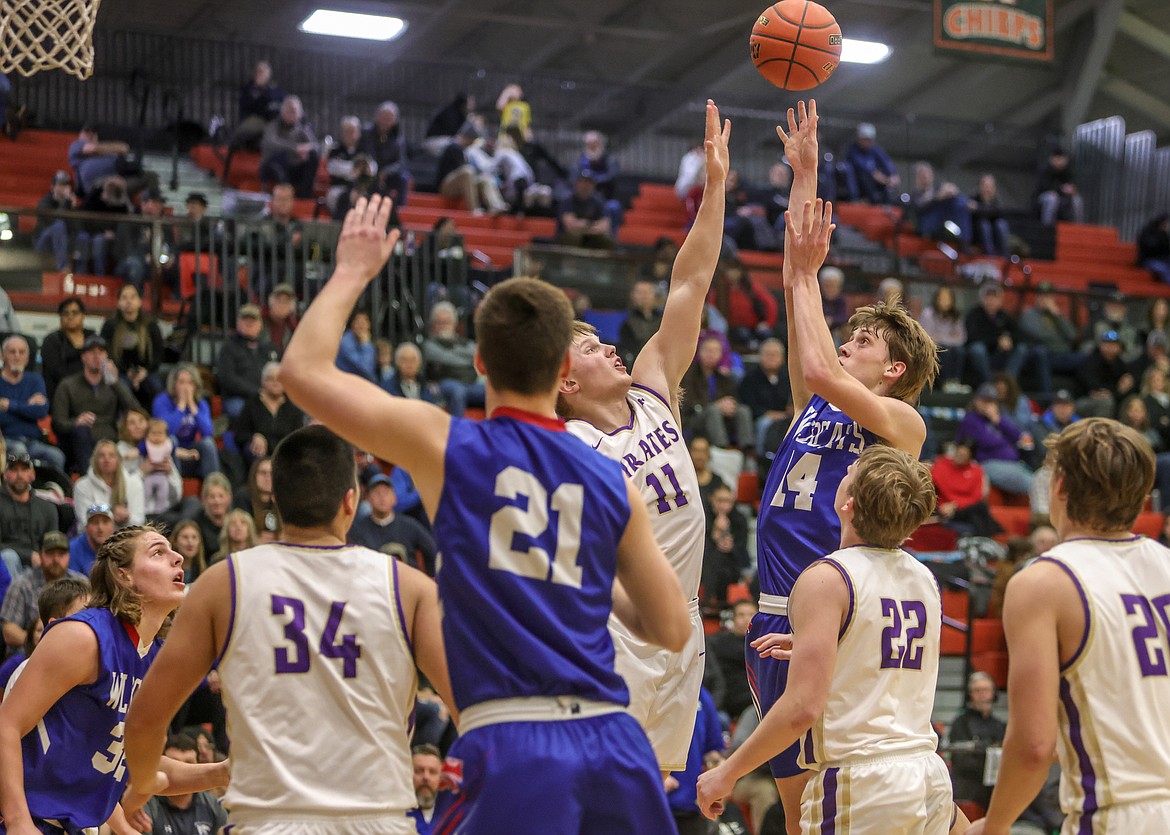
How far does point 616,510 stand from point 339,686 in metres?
0.87

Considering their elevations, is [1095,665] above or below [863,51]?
below

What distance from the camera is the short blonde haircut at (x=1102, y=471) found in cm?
359

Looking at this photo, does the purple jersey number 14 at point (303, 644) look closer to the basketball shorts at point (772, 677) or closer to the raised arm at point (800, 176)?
the basketball shorts at point (772, 677)

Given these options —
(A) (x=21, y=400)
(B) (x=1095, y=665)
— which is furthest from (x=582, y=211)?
Result: (B) (x=1095, y=665)

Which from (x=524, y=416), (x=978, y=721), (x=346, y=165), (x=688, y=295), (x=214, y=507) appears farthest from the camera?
(x=346, y=165)

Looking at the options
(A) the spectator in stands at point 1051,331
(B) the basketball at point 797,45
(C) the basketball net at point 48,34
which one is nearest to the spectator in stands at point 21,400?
(C) the basketball net at point 48,34

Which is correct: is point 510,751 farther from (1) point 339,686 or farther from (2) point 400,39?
(2) point 400,39

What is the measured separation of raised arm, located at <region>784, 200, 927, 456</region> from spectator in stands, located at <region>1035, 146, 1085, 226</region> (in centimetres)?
1949

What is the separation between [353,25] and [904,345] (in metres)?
18.7

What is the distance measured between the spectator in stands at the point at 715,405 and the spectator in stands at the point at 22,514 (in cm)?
579

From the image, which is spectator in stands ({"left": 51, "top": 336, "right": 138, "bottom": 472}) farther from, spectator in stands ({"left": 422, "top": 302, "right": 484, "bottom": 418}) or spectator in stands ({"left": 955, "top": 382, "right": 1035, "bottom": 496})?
spectator in stands ({"left": 955, "top": 382, "right": 1035, "bottom": 496})

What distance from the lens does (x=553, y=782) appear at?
10.4ft

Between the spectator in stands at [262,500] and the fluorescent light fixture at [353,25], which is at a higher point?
the fluorescent light fixture at [353,25]

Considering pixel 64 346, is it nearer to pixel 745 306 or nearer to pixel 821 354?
pixel 745 306
